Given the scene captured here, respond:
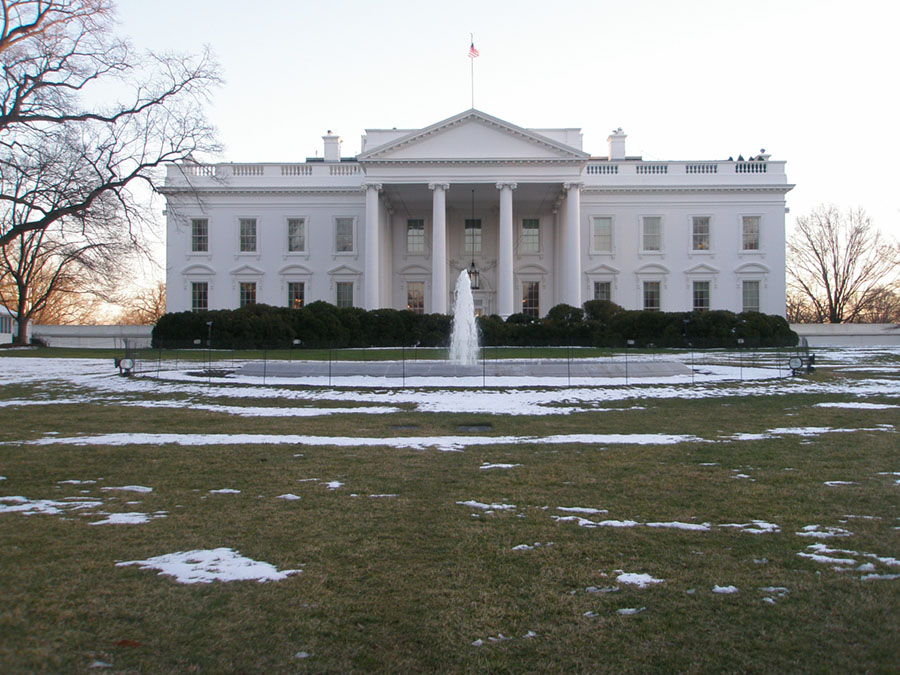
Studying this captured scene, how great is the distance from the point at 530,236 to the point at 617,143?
11.8 metres

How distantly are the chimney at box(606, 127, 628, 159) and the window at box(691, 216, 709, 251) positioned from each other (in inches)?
362

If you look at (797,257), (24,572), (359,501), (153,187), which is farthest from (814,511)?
(797,257)

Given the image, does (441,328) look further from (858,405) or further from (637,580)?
(637,580)

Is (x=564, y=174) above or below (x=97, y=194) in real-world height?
above

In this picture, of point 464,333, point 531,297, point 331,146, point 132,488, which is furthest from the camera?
point 331,146

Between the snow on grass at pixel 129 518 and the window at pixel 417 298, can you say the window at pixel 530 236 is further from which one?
the snow on grass at pixel 129 518

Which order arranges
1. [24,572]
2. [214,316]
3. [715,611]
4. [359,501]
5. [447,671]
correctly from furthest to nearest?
[214,316], [359,501], [24,572], [715,611], [447,671]

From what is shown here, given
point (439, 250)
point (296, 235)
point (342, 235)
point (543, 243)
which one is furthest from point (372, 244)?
point (543, 243)

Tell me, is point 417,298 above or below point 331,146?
below

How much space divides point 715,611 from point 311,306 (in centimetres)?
3422

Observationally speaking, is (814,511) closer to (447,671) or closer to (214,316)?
(447,671)

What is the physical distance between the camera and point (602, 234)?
163 feet

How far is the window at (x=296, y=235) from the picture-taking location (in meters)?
49.6

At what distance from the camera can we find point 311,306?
3716 cm
